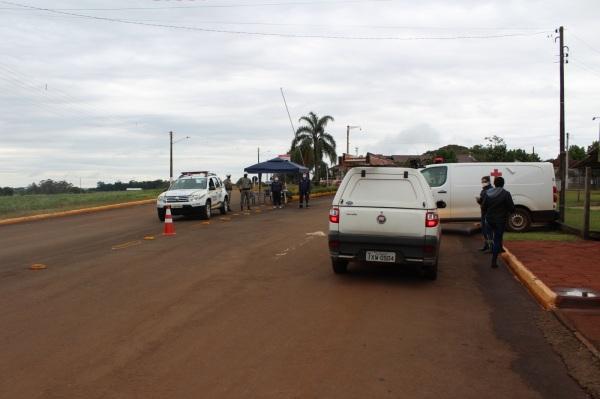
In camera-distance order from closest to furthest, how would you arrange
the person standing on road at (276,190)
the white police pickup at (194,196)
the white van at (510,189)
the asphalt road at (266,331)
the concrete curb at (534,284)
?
the asphalt road at (266,331)
the concrete curb at (534,284)
the white van at (510,189)
the white police pickup at (194,196)
the person standing on road at (276,190)

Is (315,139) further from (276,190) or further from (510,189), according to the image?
(510,189)

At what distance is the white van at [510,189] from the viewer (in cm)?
1647

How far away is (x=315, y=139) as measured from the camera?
55.0m

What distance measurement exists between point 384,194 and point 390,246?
0.89 meters

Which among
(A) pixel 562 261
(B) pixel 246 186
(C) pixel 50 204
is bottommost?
(A) pixel 562 261

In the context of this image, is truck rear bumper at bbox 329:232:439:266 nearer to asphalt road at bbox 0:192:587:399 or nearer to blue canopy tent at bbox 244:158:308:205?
asphalt road at bbox 0:192:587:399

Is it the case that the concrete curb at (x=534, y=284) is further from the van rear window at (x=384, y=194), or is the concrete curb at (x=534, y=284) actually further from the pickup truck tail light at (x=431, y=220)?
the van rear window at (x=384, y=194)

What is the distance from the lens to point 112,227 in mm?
19875

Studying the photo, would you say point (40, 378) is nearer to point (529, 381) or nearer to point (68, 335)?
point (68, 335)

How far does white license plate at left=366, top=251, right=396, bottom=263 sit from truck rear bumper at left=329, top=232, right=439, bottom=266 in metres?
0.05

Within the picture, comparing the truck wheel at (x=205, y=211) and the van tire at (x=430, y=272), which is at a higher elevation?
the truck wheel at (x=205, y=211)

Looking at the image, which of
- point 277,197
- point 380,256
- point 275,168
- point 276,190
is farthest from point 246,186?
point 380,256

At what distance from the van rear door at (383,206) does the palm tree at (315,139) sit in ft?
146

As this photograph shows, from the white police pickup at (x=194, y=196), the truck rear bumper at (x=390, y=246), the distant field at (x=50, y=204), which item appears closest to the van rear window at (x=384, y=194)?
the truck rear bumper at (x=390, y=246)
